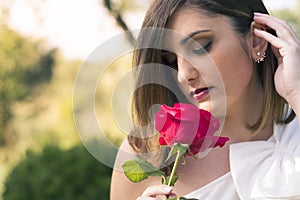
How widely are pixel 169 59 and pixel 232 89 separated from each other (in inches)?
9.6

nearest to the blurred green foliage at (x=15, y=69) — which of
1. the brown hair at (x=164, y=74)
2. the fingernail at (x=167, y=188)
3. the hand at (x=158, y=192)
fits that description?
the brown hair at (x=164, y=74)

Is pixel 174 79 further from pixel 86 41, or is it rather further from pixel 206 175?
pixel 86 41

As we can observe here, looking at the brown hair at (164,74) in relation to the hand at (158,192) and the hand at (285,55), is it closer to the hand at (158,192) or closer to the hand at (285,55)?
the hand at (285,55)

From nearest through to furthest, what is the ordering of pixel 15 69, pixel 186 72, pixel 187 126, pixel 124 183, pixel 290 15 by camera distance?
pixel 187 126 → pixel 186 72 → pixel 124 183 → pixel 290 15 → pixel 15 69

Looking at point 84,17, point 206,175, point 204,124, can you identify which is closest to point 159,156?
point 206,175

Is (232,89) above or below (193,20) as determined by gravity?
below

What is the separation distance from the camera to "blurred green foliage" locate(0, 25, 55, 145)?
14076 mm

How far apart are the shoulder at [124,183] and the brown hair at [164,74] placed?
0.06m

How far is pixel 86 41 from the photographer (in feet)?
26.0

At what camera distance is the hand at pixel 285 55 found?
2.70 meters

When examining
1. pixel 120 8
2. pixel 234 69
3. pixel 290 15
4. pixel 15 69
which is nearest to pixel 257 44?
pixel 234 69

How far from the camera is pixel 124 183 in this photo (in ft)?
9.87

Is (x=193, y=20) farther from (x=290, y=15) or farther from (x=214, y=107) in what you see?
(x=290, y=15)

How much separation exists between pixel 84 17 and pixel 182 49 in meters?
5.06
